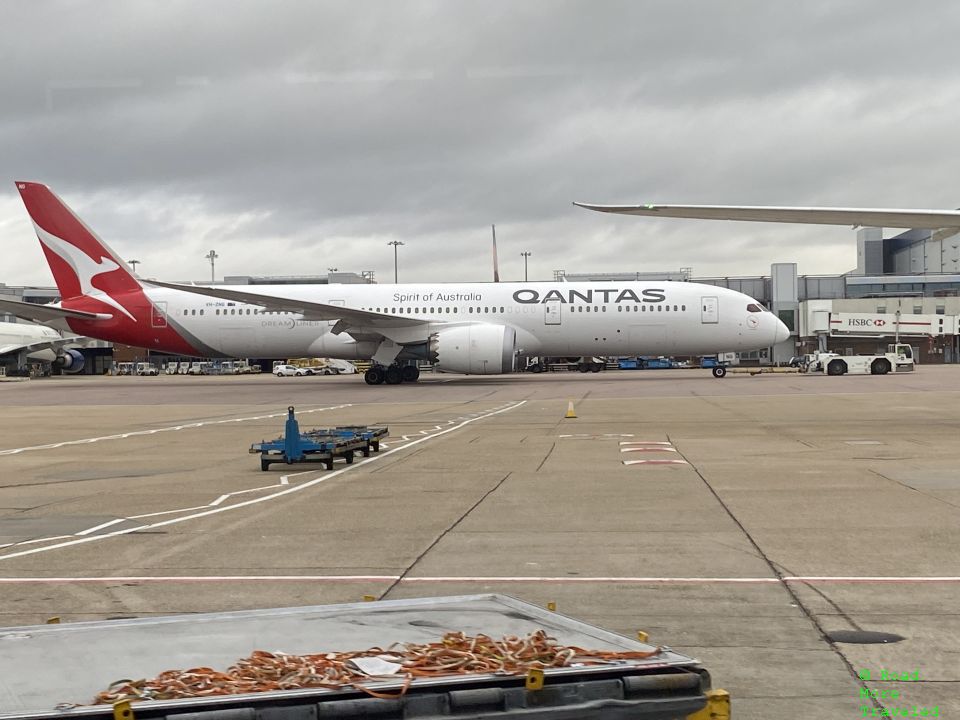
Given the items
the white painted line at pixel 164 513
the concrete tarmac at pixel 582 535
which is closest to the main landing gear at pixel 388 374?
the concrete tarmac at pixel 582 535

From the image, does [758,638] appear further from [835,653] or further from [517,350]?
[517,350]

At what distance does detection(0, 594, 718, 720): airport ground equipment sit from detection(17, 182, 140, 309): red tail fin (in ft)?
148

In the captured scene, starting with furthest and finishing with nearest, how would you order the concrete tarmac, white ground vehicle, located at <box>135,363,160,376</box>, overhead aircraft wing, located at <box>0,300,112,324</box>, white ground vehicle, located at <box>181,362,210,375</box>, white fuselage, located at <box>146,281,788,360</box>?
white ground vehicle, located at <box>181,362,210,375</box> → white ground vehicle, located at <box>135,363,160,376</box> → white fuselage, located at <box>146,281,788,360</box> → overhead aircraft wing, located at <box>0,300,112,324</box> → the concrete tarmac

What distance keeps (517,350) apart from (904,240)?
4035 inches

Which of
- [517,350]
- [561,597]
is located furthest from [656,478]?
[517,350]

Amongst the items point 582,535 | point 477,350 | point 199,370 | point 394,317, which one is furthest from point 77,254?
point 199,370

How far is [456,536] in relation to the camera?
384 inches

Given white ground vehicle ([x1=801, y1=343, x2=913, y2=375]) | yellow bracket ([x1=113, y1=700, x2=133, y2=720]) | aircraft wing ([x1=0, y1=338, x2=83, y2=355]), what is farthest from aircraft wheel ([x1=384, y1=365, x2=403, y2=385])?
yellow bracket ([x1=113, y1=700, x2=133, y2=720])

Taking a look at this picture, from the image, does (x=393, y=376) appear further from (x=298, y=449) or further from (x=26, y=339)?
(x=26, y=339)

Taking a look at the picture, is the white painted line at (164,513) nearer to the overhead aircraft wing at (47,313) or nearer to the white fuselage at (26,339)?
the overhead aircraft wing at (47,313)

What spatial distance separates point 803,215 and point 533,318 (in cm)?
2751

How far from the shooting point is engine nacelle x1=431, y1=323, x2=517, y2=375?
4156cm

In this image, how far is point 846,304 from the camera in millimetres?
93625

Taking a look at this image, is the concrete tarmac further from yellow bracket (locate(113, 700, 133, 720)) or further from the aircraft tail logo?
the aircraft tail logo
